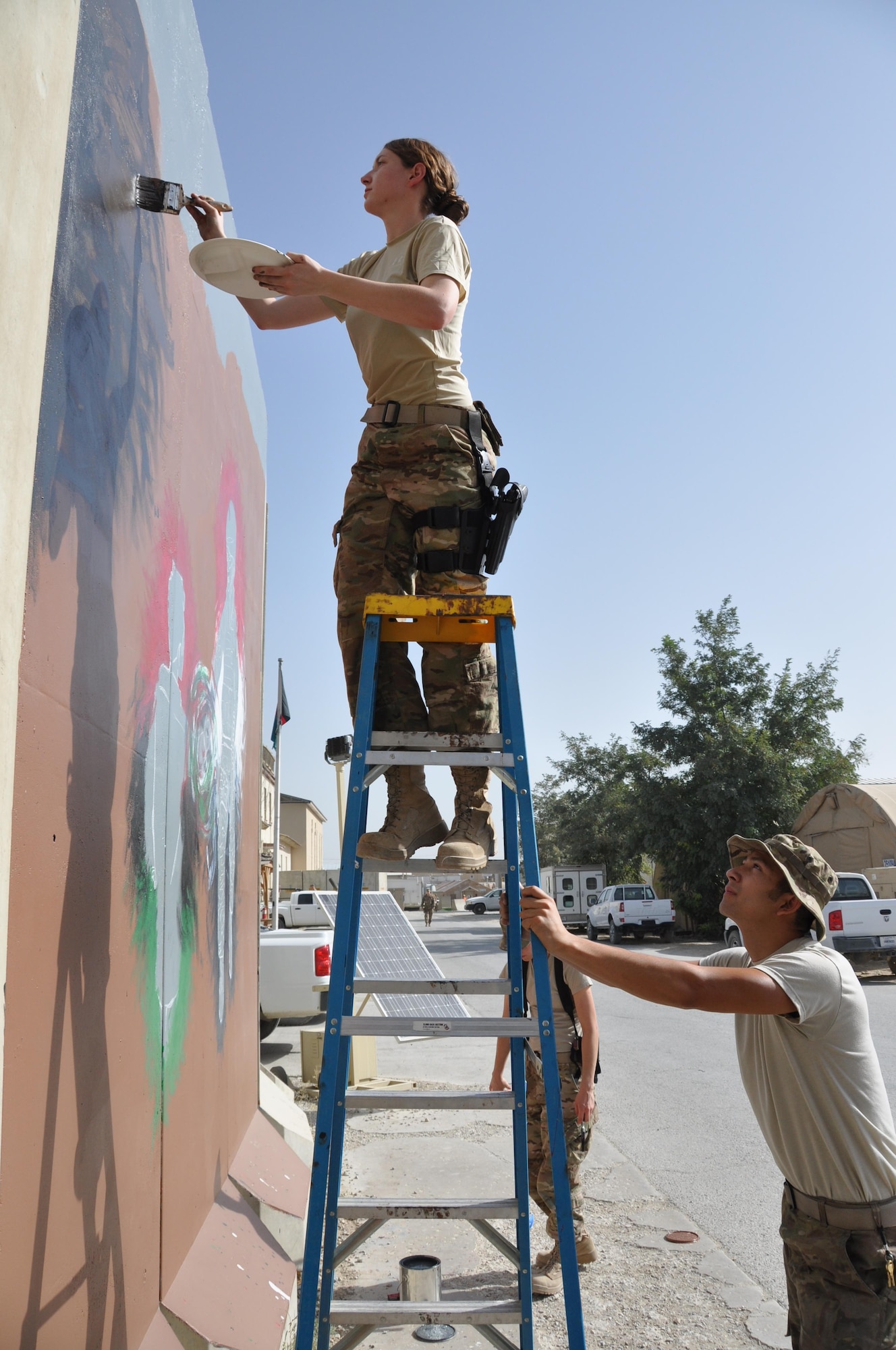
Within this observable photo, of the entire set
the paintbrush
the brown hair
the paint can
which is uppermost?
the brown hair

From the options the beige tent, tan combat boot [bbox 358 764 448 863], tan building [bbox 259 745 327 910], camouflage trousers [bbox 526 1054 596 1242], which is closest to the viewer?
tan combat boot [bbox 358 764 448 863]

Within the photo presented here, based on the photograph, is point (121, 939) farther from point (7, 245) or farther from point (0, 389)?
point (7, 245)

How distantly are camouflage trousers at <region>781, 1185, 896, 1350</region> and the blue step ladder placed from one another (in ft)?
2.24

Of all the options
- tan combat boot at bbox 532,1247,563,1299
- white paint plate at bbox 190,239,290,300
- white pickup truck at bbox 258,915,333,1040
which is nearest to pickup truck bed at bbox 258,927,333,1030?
white pickup truck at bbox 258,915,333,1040

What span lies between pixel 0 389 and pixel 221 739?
3.33 meters

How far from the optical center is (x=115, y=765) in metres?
2.61

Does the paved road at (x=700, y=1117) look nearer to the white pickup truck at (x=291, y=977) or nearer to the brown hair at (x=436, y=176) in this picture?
the white pickup truck at (x=291, y=977)

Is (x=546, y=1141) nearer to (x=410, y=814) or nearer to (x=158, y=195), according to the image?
(x=410, y=814)

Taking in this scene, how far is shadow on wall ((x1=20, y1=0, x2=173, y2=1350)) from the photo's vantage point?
2.05 metres

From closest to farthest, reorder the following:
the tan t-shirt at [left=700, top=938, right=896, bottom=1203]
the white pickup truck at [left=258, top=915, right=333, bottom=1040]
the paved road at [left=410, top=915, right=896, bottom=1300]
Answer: the tan t-shirt at [left=700, top=938, right=896, bottom=1203] → the paved road at [left=410, top=915, right=896, bottom=1300] → the white pickup truck at [left=258, top=915, right=333, bottom=1040]

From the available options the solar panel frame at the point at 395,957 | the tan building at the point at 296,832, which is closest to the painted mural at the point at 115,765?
the solar panel frame at the point at 395,957

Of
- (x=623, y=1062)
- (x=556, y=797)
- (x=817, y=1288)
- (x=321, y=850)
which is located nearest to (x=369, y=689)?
(x=817, y=1288)

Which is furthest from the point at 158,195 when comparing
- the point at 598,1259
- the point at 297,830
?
the point at 297,830

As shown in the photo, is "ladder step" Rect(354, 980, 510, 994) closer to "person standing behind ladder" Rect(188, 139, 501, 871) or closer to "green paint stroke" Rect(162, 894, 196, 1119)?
"person standing behind ladder" Rect(188, 139, 501, 871)
